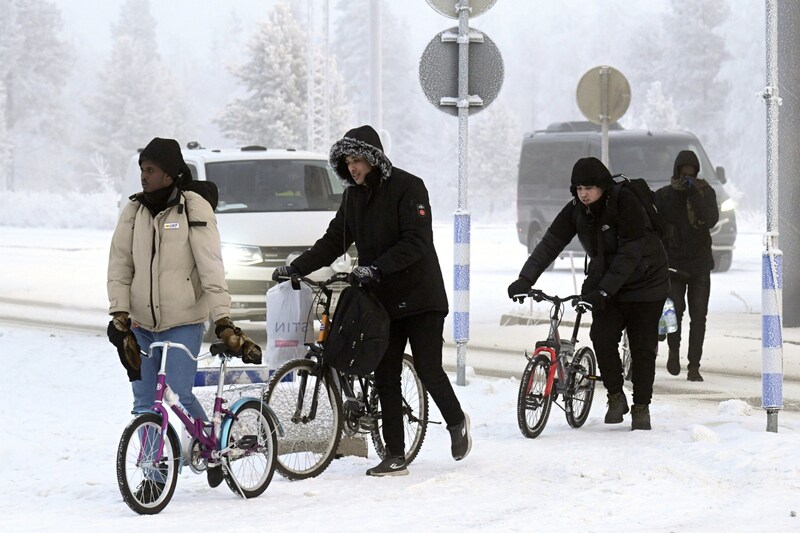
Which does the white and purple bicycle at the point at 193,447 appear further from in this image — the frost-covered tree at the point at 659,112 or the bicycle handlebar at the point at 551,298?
the frost-covered tree at the point at 659,112

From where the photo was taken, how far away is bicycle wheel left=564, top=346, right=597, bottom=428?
9.82 m

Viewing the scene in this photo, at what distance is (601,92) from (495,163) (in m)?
72.7

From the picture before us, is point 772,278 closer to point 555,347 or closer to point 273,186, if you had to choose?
point 555,347

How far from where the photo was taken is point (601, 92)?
1447cm

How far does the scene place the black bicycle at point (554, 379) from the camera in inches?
368

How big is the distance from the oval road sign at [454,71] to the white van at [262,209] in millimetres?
2703

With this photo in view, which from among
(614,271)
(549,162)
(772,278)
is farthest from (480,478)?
(549,162)

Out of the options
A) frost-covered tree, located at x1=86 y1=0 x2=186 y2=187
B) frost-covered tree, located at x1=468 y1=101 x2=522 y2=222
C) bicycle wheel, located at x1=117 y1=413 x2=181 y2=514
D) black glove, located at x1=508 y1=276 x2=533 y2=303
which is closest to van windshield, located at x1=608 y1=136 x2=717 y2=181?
black glove, located at x1=508 y1=276 x2=533 y2=303

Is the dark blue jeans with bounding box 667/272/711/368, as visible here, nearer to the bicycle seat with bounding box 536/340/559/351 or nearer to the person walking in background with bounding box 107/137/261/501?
the bicycle seat with bounding box 536/340/559/351

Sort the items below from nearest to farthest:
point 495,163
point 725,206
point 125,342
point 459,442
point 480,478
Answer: point 125,342 → point 480,478 → point 459,442 → point 725,206 → point 495,163

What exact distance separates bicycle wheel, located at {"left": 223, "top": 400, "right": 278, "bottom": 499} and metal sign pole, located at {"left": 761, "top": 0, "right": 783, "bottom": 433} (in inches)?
136

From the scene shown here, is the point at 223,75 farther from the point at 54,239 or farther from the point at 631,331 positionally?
the point at 631,331

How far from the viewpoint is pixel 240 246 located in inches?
561

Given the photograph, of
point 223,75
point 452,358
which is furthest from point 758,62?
point 223,75
